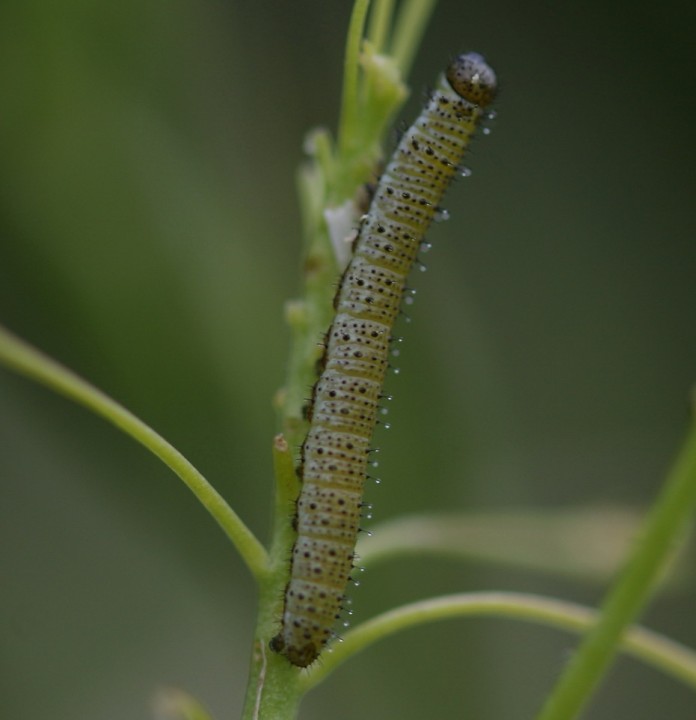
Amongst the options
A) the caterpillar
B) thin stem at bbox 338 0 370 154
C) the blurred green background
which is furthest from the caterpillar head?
the blurred green background

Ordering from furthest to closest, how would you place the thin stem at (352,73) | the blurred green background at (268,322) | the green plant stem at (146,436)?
the blurred green background at (268,322)
the thin stem at (352,73)
the green plant stem at (146,436)

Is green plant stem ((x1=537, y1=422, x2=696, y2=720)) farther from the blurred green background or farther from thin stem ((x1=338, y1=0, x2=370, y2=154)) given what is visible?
the blurred green background

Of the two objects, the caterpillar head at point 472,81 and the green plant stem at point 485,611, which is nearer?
the green plant stem at point 485,611

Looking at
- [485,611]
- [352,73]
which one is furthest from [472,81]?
[485,611]

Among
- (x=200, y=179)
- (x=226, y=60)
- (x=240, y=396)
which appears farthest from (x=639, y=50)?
(x=240, y=396)

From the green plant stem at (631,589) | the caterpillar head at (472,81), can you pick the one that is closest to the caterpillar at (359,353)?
the caterpillar head at (472,81)

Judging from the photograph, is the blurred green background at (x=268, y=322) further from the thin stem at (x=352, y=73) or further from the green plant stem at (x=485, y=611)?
the thin stem at (x=352, y=73)
